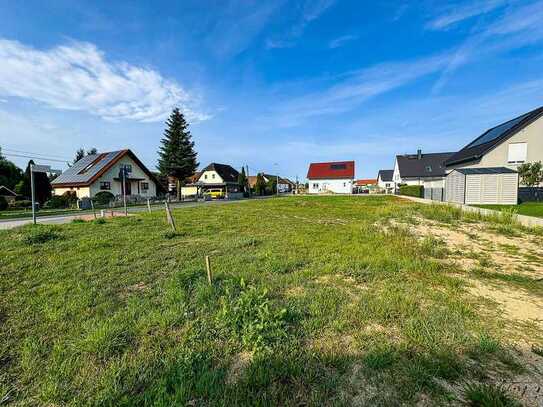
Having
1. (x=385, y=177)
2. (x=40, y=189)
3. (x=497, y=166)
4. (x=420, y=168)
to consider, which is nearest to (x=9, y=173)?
(x=40, y=189)

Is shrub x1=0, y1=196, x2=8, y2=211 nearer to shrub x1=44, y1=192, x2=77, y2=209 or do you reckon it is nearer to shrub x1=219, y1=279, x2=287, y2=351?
shrub x1=44, y1=192, x2=77, y2=209

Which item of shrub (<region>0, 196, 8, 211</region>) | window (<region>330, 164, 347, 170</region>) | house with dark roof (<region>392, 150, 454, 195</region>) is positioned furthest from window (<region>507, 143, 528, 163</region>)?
shrub (<region>0, 196, 8, 211</region>)

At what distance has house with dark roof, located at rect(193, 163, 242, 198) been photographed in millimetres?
47631

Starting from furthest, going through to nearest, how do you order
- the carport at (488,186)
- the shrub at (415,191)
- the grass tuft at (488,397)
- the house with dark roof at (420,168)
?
the house with dark roof at (420,168) → the shrub at (415,191) → the carport at (488,186) → the grass tuft at (488,397)

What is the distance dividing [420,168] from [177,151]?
41756 millimetres

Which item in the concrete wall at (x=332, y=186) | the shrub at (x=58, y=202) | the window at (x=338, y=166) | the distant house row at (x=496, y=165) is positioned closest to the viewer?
the distant house row at (x=496, y=165)

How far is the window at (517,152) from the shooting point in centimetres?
1970

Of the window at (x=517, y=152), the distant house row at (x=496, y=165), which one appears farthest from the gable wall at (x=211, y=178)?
the window at (x=517, y=152)

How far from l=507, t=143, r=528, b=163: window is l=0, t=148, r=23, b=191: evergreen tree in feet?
182

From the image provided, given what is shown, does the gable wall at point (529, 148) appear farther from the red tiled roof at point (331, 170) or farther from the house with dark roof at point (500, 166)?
the red tiled roof at point (331, 170)

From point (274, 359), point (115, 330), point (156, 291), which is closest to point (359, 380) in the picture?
point (274, 359)

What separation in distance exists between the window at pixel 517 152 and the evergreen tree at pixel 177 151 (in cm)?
3454

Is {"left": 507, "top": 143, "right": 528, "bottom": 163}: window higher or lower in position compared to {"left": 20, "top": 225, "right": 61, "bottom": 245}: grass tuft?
higher

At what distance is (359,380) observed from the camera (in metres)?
1.99
